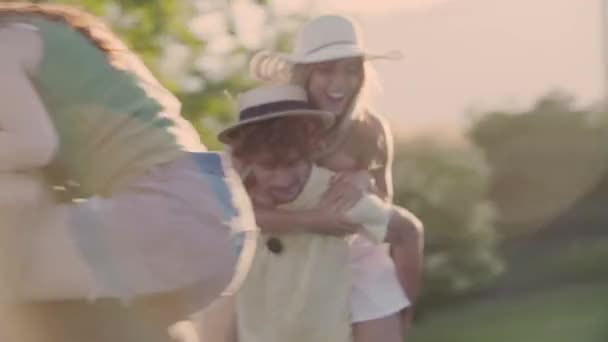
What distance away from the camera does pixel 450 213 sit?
9.92 metres

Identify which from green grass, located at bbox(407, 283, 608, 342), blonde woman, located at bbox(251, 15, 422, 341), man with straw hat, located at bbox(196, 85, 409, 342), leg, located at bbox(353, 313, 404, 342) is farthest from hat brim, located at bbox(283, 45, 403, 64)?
green grass, located at bbox(407, 283, 608, 342)

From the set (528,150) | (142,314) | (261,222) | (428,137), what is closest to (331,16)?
(261,222)

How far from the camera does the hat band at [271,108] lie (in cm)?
384

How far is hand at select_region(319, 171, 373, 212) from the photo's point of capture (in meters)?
3.91

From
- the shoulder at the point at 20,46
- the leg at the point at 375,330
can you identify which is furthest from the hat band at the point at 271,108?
the shoulder at the point at 20,46

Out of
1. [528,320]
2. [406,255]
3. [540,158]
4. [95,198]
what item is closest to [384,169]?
[406,255]

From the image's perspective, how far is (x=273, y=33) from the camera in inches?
225

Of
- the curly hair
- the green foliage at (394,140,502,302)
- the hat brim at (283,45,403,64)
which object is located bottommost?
the green foliage at (394,140,502,302)

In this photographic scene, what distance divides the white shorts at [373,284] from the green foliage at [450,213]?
4.42 metres

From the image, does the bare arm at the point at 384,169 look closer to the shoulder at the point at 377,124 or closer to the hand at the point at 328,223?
the shoulder at the point at 377,124

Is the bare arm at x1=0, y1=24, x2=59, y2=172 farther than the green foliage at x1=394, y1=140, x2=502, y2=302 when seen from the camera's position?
No

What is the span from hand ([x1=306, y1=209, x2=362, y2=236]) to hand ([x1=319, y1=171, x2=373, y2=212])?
0.02 m

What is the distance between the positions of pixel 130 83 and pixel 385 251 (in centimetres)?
128

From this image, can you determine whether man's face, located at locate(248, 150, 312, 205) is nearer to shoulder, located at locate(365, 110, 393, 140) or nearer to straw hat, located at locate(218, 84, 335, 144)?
straw hat, located at locate(218, 84, 335, 144)
